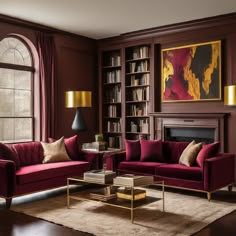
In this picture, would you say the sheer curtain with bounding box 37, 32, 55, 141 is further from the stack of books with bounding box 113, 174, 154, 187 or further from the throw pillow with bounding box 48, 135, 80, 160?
the stack of books with bounding box 113, 174, 154, 187

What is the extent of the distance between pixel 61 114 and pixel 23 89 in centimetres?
93

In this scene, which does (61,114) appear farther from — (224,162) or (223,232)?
(223,232)

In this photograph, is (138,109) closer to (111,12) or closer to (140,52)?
(140,52)

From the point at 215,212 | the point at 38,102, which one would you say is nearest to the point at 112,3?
the point at 38,102

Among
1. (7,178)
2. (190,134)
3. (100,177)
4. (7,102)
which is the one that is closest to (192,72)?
(190,134)

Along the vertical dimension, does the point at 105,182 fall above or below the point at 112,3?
below

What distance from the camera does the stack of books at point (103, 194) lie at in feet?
13.4

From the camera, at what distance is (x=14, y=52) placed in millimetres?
6496

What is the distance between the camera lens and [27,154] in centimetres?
549

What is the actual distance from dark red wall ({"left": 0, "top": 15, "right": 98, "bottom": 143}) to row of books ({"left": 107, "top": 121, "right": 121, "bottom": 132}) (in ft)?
1.10

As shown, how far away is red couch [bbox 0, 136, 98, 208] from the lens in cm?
448

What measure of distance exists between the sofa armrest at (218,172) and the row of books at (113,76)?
3.21 meters

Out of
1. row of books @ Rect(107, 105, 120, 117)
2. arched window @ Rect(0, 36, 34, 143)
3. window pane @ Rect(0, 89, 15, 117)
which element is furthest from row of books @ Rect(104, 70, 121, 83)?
window pane @ Rect(0, 89, 15, 117)

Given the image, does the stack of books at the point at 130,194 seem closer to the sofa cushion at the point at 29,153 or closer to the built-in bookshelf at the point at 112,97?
the sofa cushion at the point at 29,153
